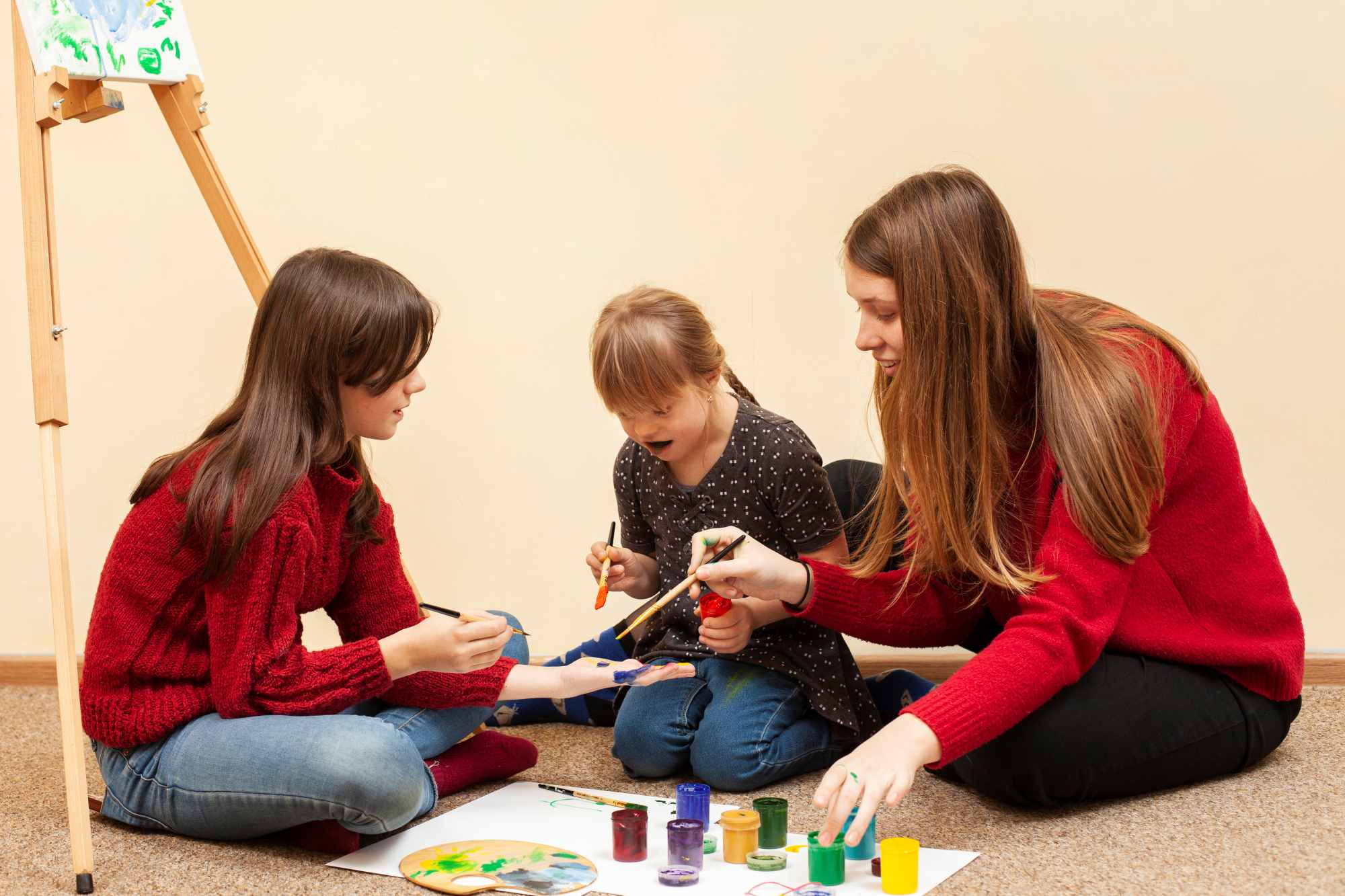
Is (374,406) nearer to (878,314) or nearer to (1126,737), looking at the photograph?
(878,314)

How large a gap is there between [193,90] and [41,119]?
0.29 meters

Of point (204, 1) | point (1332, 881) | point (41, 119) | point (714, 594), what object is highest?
point (204, 1)

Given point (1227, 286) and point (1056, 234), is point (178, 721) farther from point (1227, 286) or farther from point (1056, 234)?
point (1227, 286)

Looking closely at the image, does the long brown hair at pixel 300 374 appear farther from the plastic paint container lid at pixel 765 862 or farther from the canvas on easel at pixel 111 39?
the plastic paint container lid at pixel 765 862

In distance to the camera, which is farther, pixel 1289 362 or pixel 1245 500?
pixel 1289 362

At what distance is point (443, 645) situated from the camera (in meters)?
1.19

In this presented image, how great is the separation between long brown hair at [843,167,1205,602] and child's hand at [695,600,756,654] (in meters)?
0.25

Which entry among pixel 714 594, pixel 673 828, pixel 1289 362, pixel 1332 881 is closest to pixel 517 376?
pixel 714 594

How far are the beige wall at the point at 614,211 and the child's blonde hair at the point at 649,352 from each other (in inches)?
18.1

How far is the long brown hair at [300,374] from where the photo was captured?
1.21 meters

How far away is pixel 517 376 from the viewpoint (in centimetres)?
202

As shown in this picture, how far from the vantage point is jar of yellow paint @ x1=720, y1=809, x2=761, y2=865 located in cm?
112

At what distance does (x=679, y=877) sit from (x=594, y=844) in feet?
0.51

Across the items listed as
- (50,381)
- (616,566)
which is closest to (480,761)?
(616,566)
